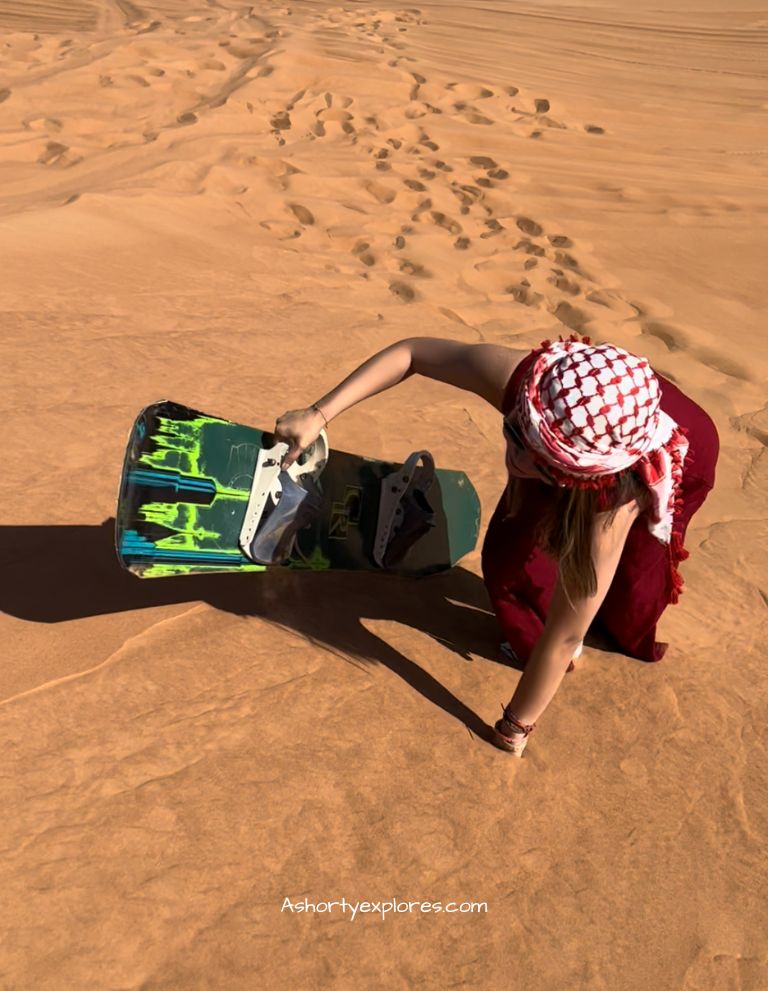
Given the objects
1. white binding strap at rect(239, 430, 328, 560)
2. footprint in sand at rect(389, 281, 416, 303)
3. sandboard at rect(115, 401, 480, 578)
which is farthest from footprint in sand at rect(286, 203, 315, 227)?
white binding strap at rect(239, 430, 328, 560)

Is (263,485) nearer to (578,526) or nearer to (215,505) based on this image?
(215,505)

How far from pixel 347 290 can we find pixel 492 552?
2147 millimetres

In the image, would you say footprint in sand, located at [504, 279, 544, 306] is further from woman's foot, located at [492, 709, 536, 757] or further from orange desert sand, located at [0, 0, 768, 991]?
woman's foot, located at [492, 709, 536, 757]

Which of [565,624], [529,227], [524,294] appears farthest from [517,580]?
[529,227]

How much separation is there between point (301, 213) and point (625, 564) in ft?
10.5

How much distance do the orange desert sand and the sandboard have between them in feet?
0.41

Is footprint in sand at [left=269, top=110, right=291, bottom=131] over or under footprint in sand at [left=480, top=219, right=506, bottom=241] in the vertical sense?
over

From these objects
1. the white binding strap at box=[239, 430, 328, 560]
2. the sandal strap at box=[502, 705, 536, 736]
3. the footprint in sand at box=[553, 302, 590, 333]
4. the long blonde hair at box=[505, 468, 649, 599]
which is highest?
the long blonde hair at box=[505, 468, 649, 599]

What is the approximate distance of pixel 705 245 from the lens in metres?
4.89

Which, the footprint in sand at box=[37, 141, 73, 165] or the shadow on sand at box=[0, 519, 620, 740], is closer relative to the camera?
the shadow on sand at box=[0, 519, 620, 740]

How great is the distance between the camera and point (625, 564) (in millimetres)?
2146

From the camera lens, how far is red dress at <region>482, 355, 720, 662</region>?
206 centimetres

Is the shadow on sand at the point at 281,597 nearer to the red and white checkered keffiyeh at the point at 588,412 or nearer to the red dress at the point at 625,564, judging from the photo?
the red dress at the point at 625,564

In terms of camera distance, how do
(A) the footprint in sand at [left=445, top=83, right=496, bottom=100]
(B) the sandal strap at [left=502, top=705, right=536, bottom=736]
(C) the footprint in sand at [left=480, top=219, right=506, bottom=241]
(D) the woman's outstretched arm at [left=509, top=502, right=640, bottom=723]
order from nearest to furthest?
(D) the woman's outstretched arm at [left=509, top=502, right=640, bottom=723] → (B) the sandal strap at [left=502, top=705, right=536, bottom=736] → (C) the footprint in sand at [left=480, top=219, right=506, bottom=241] → (A) the footprint in sand at [left=445, top=83, right=496, bottom=100]
